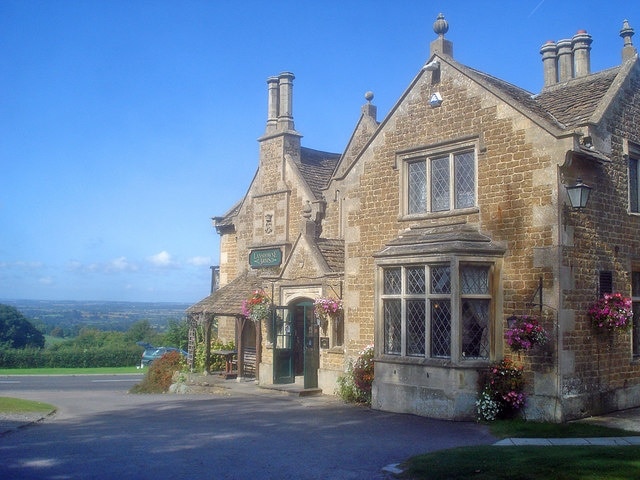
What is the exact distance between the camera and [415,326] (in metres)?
14.5

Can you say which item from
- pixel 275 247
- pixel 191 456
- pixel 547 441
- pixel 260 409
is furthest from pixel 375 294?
pixel 275 247

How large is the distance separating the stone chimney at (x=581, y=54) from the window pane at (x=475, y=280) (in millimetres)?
6845

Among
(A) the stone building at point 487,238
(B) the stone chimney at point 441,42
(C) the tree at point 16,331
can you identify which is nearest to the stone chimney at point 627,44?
(A) the stone building at point 487,238

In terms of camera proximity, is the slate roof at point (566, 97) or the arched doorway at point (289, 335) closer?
the slate roof at point (566, 97)

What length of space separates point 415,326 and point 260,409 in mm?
3981

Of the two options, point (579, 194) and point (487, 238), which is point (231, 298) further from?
point (579, 194)

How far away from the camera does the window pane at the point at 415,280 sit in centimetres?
Result: 1430

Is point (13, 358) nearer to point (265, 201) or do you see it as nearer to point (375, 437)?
point (265, 201)

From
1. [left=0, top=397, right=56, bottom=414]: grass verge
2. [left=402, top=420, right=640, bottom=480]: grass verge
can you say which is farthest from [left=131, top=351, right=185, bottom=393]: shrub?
[left=402, top=420, right=640, bottom=480]: grass verge

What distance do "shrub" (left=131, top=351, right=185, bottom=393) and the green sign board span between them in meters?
4.38

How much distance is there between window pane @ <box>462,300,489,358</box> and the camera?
44.6 ft

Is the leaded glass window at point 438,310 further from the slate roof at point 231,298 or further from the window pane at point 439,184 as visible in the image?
the slate roof at point 231,298

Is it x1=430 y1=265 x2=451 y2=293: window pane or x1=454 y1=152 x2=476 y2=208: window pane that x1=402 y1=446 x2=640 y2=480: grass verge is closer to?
x1=430 y1=265 x2=451 y2=293: window pane

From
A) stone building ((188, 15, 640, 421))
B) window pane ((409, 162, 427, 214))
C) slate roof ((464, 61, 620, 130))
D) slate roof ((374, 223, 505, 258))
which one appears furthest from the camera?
window pane ((409, 162, 427, 214))
